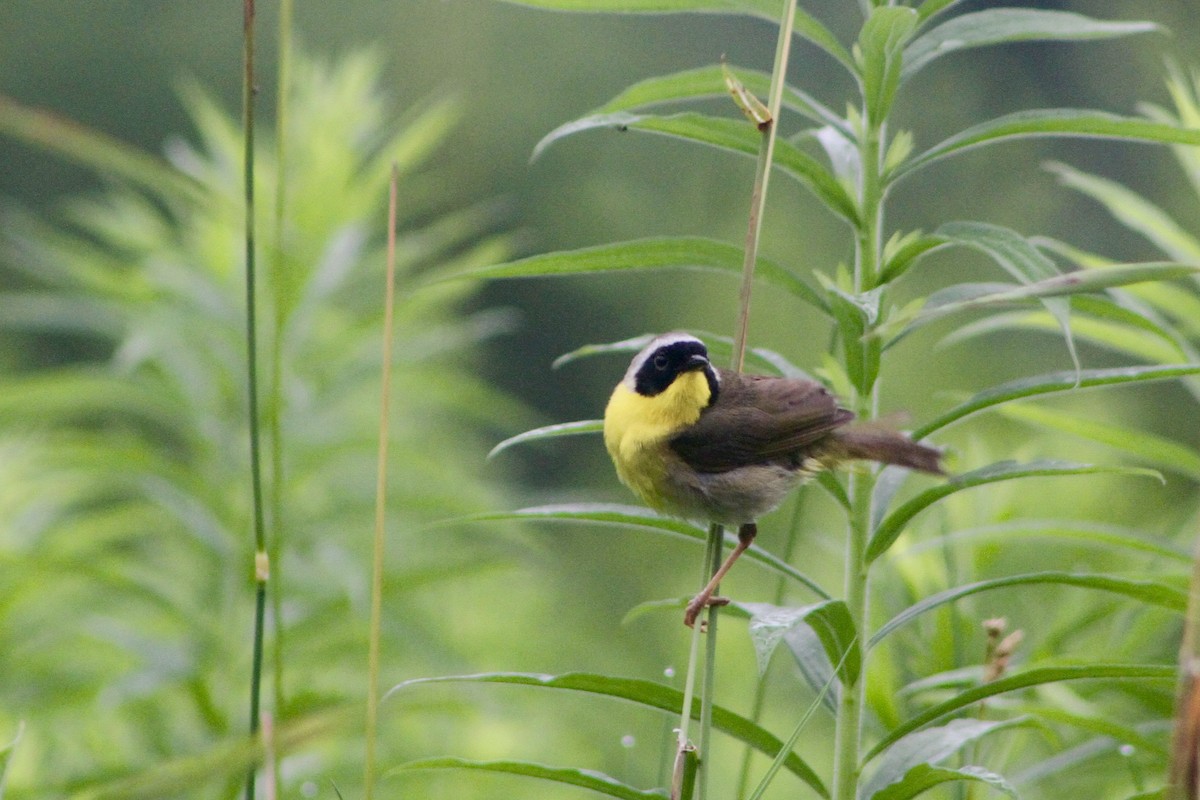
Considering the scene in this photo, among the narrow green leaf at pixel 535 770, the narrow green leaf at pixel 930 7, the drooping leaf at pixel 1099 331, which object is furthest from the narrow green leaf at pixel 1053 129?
the narrow green leaf at pixel 535 770

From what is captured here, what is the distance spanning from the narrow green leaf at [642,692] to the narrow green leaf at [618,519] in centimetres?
14

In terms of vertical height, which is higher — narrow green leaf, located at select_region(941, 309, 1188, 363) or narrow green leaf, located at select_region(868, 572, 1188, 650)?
narrow green leaf, located at select_region(941, 309, 1188, 363)

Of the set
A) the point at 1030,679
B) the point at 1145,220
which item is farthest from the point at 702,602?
the point at 1145,220

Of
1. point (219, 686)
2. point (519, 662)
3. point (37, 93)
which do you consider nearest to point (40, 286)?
point (37, 93)

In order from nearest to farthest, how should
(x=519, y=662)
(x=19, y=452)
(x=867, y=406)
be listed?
(x=867, y=406) < (x=19, y=452) < (x=519, y=662)

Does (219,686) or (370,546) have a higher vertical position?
(370,546)

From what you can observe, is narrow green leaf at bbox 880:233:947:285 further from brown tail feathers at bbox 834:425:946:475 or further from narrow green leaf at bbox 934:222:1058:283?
brown tail feathers at bbox 834:425:946:475

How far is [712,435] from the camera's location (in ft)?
5.87

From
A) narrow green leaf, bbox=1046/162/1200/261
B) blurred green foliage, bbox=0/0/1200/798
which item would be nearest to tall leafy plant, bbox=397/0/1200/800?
blurred green foliage, bbox=0/0/1200/798

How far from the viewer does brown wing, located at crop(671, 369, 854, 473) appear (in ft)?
5.38

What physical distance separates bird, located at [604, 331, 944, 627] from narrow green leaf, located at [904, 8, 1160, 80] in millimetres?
424

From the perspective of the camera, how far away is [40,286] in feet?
27.5

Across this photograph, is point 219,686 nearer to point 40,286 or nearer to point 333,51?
point 40,286

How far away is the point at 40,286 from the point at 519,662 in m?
6.36
